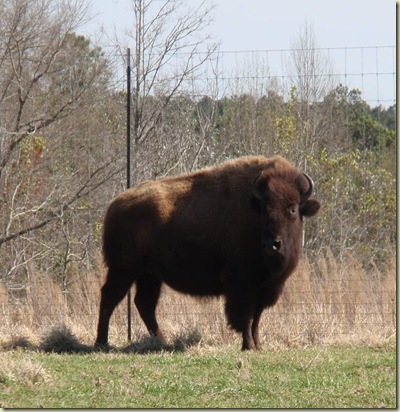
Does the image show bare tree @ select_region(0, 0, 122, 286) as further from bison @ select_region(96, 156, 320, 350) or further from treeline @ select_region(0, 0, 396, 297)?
bison @ select_region(96, 156, 320, 350)

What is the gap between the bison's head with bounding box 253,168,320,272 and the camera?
11734 millimetres

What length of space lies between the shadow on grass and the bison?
0.40 m

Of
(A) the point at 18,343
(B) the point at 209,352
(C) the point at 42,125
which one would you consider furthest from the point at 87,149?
(B) the point at 209,352

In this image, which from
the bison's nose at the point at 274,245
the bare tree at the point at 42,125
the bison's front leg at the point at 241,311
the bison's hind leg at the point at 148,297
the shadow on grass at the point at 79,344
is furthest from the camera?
the bare tree at the point at 42,125

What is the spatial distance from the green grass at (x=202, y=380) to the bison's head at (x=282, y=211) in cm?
131

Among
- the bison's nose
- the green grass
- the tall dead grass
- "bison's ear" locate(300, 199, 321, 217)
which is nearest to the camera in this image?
the green grass

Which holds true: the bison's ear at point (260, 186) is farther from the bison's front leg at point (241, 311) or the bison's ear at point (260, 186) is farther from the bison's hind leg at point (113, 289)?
the bison's hind leg at point (113, 289)

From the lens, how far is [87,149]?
20.1m

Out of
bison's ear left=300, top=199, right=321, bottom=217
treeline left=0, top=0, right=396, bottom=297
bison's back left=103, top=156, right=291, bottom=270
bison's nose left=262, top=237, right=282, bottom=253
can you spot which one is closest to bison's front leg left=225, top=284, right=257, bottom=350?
bison's back left=103, top=156, right=291, bottom=270

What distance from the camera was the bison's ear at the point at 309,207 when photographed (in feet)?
40.1

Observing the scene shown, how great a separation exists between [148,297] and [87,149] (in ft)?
24.5

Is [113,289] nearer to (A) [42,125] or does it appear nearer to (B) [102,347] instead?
(B) [102,347]

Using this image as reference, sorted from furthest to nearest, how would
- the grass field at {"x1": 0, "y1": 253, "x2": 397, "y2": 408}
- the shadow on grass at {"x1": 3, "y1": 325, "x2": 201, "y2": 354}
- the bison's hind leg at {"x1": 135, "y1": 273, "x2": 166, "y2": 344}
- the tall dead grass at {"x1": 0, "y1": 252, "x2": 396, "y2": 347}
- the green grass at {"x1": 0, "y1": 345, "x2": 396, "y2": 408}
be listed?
the bison's hind leg at {"x1": 135, "y1": 273, "x2": 166, "y2": 344} < the tall dead grass at {"x1": 0, "y1": 252, "x2": 396, "y2": 347} < the shadow on grass at {"x1": 3, "y1": 325, "x2": 201, "y2": 354} < the grass field at {"x1": 0, "y1": 253, "x2": 397, "y2": 408} < the green grass at {"x1": 0, "y1": 345, "x2": 396, "y2": 408}

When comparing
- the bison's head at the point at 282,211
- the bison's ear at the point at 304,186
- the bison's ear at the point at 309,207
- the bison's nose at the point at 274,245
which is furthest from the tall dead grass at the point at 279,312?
the bison's ear at the point at 304,186
